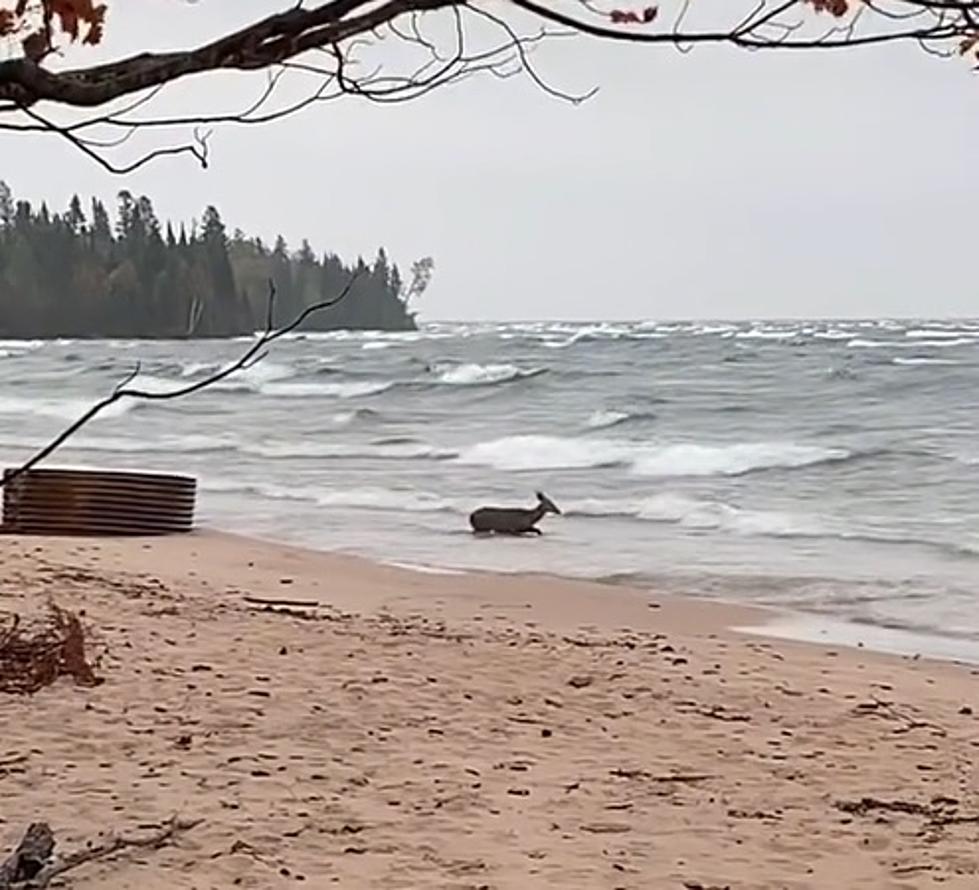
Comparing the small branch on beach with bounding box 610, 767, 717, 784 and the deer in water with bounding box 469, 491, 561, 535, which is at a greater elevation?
the small branch on beach with bounding box 610, 767, 717, 784

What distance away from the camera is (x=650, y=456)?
21.7 m

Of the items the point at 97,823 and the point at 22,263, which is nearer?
the point at 97,823

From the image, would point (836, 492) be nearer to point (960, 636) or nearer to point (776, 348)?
point (960, 636)

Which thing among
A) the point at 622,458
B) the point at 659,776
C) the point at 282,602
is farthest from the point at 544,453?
the point at 659,776

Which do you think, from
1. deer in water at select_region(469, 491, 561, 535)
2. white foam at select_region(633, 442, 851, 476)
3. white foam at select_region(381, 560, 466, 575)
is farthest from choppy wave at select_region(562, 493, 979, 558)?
white foam at select_region(381, 560, 466, 575)

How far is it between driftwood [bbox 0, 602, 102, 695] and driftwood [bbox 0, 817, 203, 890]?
183 cm

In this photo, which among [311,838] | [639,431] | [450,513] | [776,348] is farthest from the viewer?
[776,348]

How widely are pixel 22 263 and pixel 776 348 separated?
38.7 meters

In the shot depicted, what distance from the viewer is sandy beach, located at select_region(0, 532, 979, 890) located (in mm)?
4141

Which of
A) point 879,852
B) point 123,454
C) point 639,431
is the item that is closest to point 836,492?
point 639,431

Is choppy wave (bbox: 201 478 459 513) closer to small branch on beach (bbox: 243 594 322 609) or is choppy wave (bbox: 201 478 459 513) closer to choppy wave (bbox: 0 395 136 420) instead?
small branch on beach (bbox: 243 594 322 609)

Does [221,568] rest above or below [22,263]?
below

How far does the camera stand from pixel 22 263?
71.4 meters

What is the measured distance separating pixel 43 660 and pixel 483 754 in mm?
1864
